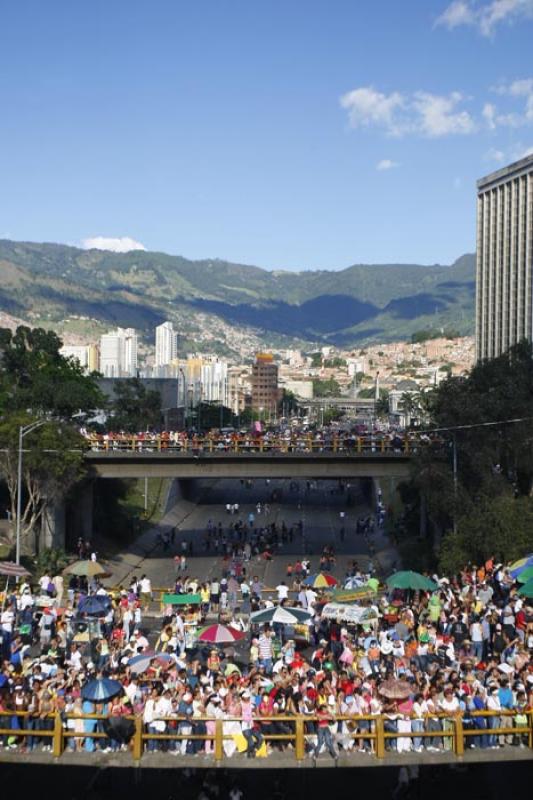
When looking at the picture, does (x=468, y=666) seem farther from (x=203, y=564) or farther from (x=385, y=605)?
(x=203, y=564)

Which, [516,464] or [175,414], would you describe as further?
A: [175,414]

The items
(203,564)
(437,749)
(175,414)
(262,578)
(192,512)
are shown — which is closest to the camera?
(437,749)

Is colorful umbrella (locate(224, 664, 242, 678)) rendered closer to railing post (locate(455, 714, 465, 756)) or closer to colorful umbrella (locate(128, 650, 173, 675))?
colorful umbrella (locate(128, 650, 173, 675))

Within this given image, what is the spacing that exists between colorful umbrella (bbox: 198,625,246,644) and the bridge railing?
30.2m

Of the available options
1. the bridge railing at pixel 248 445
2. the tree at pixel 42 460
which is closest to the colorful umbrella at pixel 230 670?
the tree at pixel 42 460

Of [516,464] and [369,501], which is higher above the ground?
[516,464]

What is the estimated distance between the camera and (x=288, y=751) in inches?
754

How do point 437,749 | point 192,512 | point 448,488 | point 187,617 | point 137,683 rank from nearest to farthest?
point 437,749 → point 137,683 → point 187,617 → point 448,488 → point 192,512

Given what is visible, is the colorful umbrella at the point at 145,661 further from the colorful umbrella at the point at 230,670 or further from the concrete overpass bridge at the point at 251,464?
the concrete overpass bridge at the point at 251,464

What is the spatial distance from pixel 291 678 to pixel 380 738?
11.3ft

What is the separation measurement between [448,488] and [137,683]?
28520mm

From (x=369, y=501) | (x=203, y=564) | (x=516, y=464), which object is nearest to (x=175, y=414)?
(x=369, y=501)

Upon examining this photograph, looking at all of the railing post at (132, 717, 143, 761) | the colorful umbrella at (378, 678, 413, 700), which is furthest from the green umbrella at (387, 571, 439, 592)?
the railing post at (132, 717, 143, 761)

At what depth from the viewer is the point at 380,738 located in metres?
18.6
